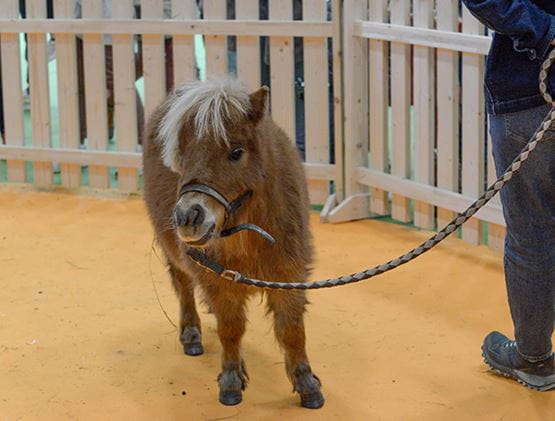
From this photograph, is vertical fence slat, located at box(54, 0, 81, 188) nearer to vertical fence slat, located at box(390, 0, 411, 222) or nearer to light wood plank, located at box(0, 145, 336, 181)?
light wood plank, located at box(0, 145, 336, 181)

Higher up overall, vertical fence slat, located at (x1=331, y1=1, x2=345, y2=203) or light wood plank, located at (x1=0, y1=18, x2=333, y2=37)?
light wood plank, located at (x1=0, y1=18, x2=333, y2=37)

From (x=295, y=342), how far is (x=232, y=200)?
0.78 m

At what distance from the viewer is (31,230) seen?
20.8ft

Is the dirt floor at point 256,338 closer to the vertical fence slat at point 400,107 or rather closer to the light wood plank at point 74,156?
the vertical fence slat at point 400,107

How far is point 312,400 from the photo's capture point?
12.7ft

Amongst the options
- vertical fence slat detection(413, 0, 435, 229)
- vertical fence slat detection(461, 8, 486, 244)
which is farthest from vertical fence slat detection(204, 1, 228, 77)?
vertical fence slat detection(461, 8, 486, 244)

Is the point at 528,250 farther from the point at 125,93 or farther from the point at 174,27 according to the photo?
the point at 125,93

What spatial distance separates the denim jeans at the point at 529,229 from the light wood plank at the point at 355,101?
2.65 m

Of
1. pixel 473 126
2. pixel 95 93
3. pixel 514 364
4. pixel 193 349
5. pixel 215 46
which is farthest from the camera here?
pixel 95 93

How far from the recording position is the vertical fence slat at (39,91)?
7.06 meters

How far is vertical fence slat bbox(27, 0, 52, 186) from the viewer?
706cm

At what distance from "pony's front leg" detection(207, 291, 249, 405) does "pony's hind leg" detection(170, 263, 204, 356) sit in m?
0.47

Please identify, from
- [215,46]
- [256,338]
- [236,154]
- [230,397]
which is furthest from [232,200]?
[215,46]

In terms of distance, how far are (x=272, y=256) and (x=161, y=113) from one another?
3.01 feet
